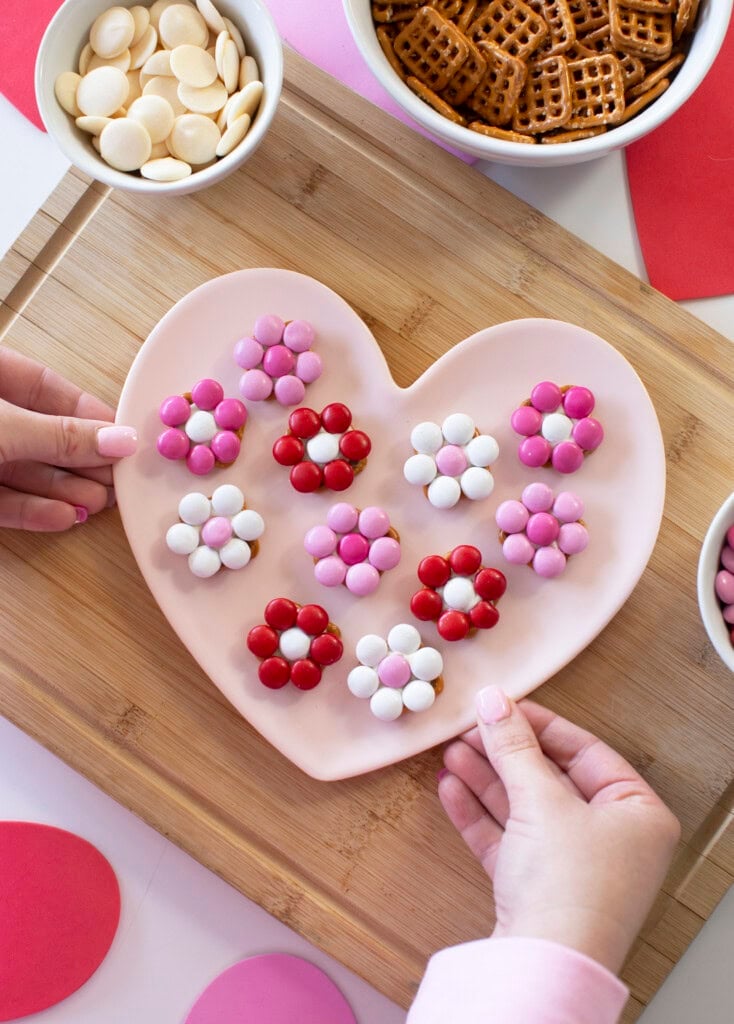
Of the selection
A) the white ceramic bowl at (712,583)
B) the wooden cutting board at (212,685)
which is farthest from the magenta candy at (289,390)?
the white ceramic bowl at (712,583)

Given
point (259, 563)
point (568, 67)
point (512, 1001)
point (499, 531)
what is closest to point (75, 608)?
point (259, 563)

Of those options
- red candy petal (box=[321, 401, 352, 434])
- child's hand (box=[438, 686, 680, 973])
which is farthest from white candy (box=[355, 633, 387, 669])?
red candy petal (box=[321, 401, 352, 434])

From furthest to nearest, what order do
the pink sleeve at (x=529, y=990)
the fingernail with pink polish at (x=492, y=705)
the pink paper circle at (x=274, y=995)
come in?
the pink paper circle at (x=274, y=995), the fingernail with pink polish at (x=492, y=705), the pink sleeve at (x=529, y=990)

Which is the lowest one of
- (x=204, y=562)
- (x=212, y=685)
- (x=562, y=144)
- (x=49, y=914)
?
(x=49, y=914)

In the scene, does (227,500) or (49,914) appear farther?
(49,914)

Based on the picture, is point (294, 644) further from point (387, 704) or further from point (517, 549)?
point (517, 549)

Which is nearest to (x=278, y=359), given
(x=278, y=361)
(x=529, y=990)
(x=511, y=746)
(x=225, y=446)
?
(x=278, y=361)

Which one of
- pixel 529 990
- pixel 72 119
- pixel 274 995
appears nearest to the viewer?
pixel 529 990

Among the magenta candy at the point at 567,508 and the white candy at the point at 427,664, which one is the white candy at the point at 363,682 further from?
the magenta candy at the point at 567,508
